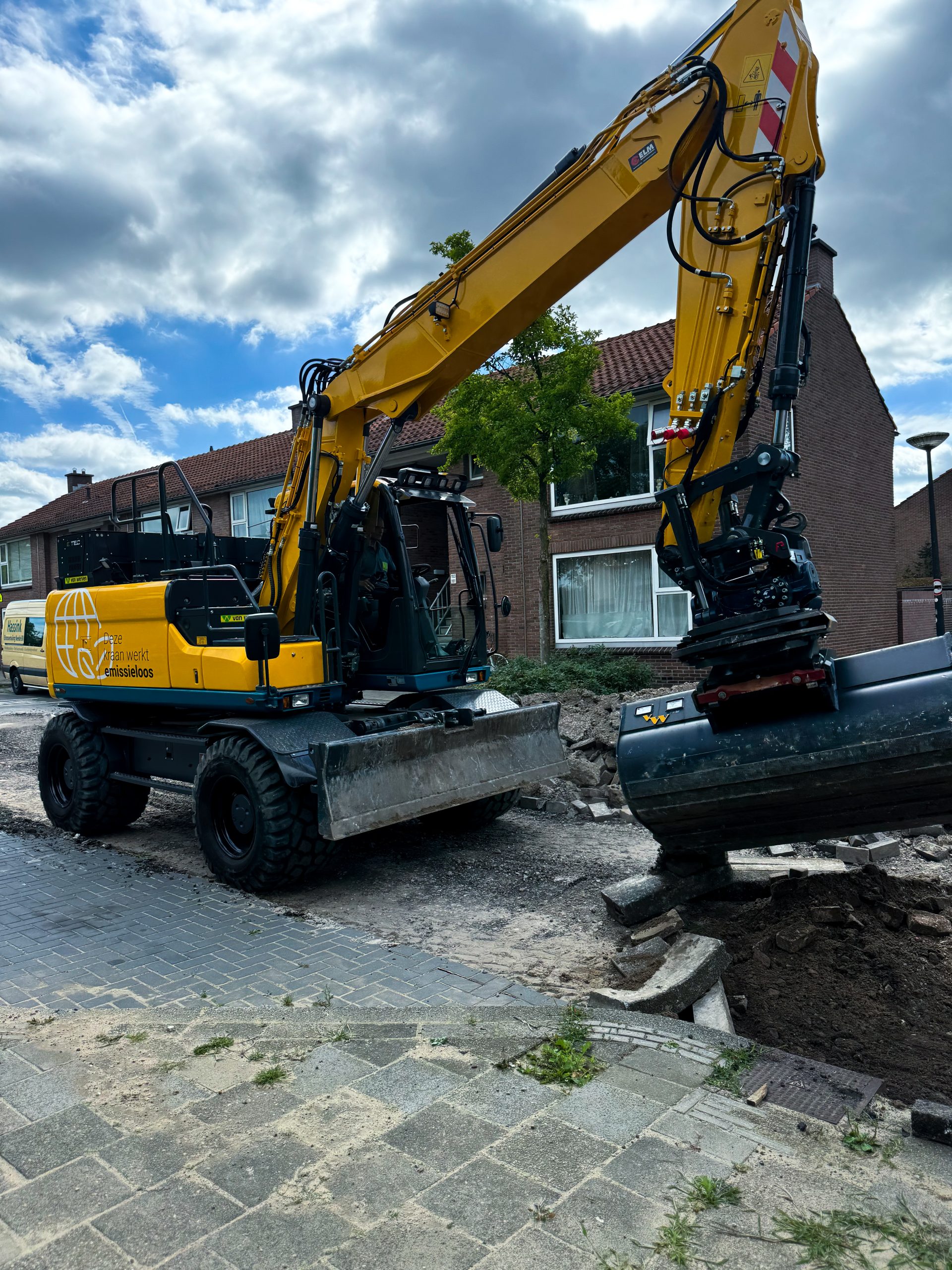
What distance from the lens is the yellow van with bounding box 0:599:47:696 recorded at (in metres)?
22.4

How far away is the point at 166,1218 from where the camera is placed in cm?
259

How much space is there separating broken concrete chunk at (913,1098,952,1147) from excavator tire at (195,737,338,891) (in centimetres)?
385

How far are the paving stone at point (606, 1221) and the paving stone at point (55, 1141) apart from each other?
1.58m

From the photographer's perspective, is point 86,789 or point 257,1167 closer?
point 257,1167

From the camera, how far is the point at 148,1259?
242 cm

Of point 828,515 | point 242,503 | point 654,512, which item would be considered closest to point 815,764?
point 654,512

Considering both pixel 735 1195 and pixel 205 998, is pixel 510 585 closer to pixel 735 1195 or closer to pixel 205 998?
pixel 205 998

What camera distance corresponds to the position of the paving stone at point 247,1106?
310cm

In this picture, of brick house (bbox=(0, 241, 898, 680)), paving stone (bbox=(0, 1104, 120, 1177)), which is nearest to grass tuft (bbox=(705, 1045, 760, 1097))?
paving stone (bbox=(0, 1104, 120, 1177))

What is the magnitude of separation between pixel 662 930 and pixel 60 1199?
2.89m

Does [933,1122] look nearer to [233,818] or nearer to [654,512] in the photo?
[233,818]

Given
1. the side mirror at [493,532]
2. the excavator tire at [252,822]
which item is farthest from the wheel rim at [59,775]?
the side mirror at [493,532]

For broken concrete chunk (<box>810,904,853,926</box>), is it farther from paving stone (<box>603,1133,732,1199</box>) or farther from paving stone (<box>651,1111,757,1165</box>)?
paving stone (<box>603,1133,732,1199</box>)

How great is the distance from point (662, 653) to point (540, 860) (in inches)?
405
